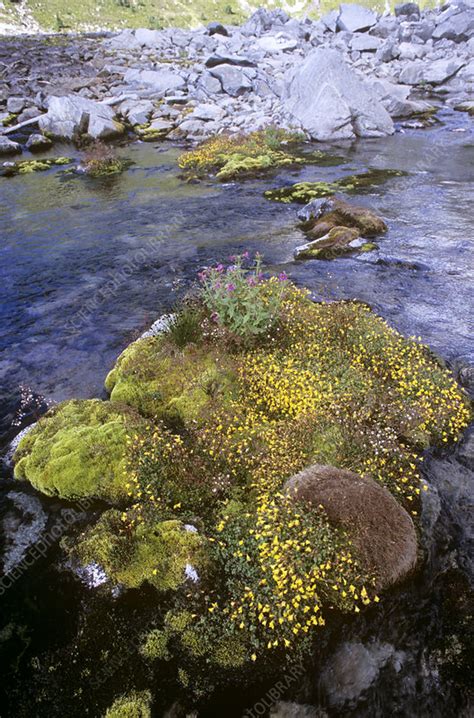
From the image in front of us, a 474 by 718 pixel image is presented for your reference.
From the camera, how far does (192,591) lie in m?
5.95

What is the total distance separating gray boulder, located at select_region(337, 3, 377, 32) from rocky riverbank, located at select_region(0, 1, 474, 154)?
0.14 meters

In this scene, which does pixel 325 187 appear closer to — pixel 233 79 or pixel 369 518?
pixel 369 518

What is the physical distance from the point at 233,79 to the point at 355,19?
123ft

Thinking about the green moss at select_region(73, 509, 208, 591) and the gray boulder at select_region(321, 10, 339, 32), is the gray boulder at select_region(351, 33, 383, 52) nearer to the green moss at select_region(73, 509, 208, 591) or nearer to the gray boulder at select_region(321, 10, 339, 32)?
the gray boulder at select_region(321, 10, 339, 32)

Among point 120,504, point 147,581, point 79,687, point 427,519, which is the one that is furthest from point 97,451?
point 427,519

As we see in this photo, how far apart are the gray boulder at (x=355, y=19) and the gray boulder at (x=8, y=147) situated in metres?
55.6

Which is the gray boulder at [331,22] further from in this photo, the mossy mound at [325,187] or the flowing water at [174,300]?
the mossy mound at [325,187]

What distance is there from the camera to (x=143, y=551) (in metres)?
6.40

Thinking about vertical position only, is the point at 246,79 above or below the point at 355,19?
below

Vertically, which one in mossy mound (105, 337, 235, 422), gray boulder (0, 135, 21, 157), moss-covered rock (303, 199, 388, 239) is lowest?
mossy mound (105, 337, 235, 422)

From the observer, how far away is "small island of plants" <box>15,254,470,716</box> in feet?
18.4

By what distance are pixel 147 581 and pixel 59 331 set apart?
8.02 m

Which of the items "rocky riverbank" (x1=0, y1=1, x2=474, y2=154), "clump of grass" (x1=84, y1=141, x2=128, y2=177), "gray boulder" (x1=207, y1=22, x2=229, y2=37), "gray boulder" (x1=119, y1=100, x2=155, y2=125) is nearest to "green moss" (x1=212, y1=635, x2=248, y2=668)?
"clump of grass" (x1=84, y1=141, x2=128, y2=177)

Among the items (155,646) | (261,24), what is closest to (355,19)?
(261,24)
